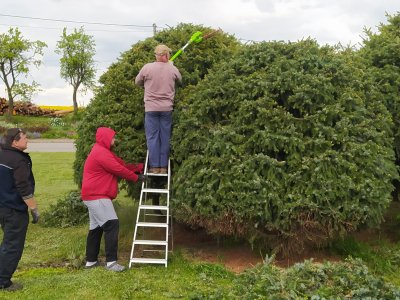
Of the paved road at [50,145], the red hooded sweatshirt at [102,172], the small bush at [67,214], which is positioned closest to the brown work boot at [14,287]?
the red hooded sweatshirt at [102,172]

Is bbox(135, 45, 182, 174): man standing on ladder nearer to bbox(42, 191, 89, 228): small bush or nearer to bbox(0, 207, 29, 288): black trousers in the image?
bbox(0, 207, 29, 288): black trousers

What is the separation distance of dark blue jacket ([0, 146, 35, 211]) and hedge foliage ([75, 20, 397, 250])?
2.07 m

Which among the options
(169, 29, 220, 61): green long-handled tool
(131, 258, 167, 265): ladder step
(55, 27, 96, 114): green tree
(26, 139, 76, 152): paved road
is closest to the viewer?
(131, 258, 167, 265): ladder step

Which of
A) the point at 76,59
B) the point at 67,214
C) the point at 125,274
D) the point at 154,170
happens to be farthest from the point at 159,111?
A: the point at 76,59

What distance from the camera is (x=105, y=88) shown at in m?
9.08

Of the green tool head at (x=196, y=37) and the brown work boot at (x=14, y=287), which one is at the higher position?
the green tool head at (x=196, y=37)

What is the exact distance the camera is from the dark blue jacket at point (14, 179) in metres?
6.42

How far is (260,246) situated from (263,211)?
108cm

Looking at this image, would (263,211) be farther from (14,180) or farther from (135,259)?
(14,180)

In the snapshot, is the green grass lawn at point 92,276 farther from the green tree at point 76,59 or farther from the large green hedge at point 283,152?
the green tree at point 76,59

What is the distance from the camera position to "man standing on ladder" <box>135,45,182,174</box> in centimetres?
804

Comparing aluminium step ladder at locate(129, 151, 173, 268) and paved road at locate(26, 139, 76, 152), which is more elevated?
aluminium step ladder at locate(129, 151, 173, 268)

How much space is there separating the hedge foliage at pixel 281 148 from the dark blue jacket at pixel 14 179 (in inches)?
81.4

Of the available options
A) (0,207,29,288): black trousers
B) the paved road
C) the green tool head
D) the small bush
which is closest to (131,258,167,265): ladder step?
(0,207,29,288): black trousers
